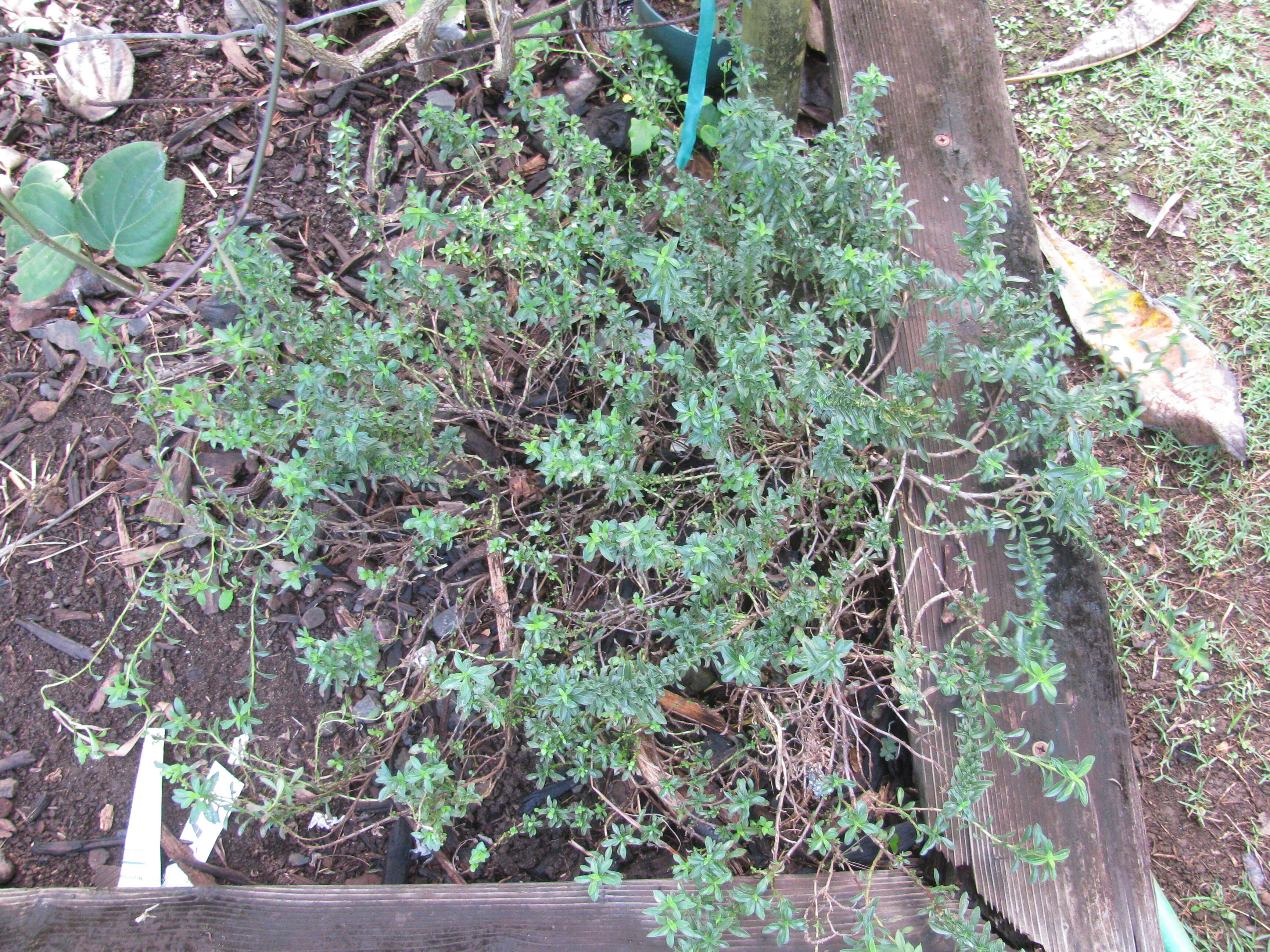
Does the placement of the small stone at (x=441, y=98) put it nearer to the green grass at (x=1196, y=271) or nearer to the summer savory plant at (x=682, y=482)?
the summer savory plant at (x=682, y=482)

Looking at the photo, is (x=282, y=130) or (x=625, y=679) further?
(x=282, y=130)

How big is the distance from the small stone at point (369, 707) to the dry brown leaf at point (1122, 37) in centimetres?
283

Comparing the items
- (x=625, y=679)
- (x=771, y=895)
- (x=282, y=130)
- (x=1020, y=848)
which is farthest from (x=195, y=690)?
(x=1020, y=848)

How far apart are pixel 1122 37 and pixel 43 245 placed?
3.33 meters

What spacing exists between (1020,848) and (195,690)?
73.7 inches

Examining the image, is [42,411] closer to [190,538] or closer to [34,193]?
[190,538]

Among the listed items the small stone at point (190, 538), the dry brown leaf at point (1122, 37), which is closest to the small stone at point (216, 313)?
the small stone at point (190, 538)

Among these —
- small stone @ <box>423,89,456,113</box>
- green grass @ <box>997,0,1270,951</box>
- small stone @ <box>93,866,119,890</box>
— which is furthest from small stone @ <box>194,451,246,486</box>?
green grass @ <box>997,0,1270,951</box>

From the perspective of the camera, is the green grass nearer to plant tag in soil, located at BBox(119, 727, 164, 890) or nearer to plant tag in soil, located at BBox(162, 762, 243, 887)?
plant tag in soil, located at BBox(162, 762, 243, 887)

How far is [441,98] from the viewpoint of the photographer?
2439 millimetres

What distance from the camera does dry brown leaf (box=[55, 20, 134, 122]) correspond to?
2.30 meters

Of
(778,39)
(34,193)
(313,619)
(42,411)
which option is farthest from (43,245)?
(778,39)

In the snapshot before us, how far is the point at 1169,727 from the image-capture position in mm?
2020

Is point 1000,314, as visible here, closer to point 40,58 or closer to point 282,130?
point 282,130
